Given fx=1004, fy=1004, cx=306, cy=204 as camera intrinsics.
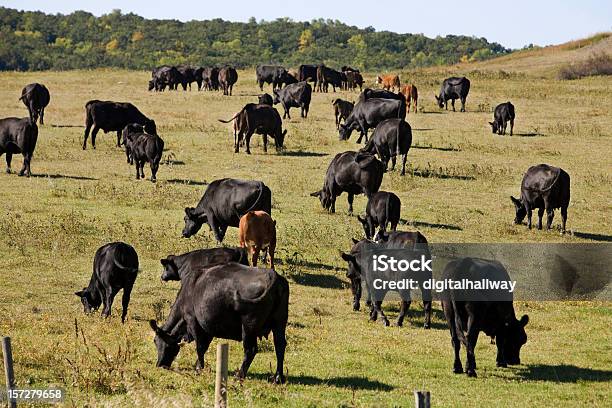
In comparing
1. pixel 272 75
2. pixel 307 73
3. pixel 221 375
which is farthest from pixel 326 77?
pixel 221 375

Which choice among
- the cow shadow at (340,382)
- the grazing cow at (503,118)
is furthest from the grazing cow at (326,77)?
the cow shadow at (340,382)

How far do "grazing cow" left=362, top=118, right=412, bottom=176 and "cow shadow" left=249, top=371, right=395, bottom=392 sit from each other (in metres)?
17.6

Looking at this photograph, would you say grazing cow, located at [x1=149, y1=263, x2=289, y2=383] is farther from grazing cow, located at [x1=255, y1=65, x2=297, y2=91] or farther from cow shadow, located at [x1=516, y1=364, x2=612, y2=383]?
grazing cow, located at [x1=255, y1=65, x2=297, y2=91]

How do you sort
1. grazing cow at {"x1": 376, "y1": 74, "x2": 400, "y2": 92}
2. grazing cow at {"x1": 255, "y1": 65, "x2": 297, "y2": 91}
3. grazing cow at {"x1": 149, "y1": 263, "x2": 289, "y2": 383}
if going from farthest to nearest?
grazing cow at {"x1": 255, "y1": 65, "x2": 297, "y2": 91}
grazing cow at {"x1": 376, "y1": 74, "x2": 400, "y2": 92}
grazing cow at {"x1": 149, "y1": 263, "x2": 289, "y2": 383}

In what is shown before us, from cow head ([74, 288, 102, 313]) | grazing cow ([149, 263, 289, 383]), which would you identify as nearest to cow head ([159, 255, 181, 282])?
cow head ([74, 288, 102, 313])

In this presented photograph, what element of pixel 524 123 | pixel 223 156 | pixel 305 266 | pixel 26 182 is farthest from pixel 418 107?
pixel 305 266

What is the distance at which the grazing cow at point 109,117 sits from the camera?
34406 mm

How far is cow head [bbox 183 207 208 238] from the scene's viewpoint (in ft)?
68.7

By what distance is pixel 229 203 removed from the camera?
66.2 feet

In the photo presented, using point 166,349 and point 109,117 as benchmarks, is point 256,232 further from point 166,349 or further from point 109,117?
point 109,117

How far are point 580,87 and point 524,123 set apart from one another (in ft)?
Answer: 43.9

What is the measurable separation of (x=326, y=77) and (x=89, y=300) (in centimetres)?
4047

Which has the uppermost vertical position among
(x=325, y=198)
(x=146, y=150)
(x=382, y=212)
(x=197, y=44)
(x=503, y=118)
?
(x=197, y=44)

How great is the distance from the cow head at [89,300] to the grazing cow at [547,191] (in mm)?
11973
